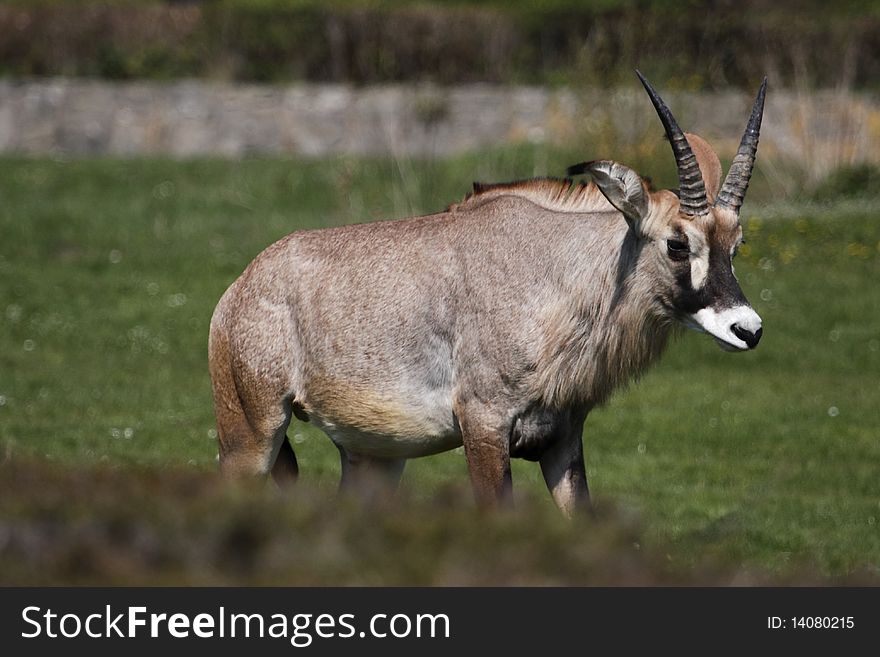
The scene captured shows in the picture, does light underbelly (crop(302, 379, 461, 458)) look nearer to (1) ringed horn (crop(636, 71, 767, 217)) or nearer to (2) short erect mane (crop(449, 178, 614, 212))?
(2) short erect mane (crop(449, 178, 614, 212))

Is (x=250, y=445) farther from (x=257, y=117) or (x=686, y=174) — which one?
(x=257, y=117)

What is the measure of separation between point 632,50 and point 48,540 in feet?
68.8

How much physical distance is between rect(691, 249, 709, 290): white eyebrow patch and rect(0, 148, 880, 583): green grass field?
1.33 m

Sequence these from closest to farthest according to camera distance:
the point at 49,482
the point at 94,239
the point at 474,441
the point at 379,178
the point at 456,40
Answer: the point at 49,482, the point at 474,441, the point at 94,239, the point at 379,178, the point at 456,40

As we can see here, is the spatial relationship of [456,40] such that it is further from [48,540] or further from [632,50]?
[48,540]

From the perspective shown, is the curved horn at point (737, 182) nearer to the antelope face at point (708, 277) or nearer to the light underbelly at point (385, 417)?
the antelope face at point (708, 277)

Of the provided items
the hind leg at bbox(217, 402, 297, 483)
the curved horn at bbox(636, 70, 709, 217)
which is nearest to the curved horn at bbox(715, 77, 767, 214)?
the curved horn at bbox(636, 70, 709, 217)

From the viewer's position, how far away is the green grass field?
3.90 m

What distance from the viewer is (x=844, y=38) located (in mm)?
25625

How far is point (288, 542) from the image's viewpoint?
3678 millimetres

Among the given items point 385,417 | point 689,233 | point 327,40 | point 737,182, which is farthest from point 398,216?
point 689,233

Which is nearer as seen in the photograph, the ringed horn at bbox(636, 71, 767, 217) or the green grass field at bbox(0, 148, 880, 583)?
the green grass field at bbox(0, 148, 880, 583)

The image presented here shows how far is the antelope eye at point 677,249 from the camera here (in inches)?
282
